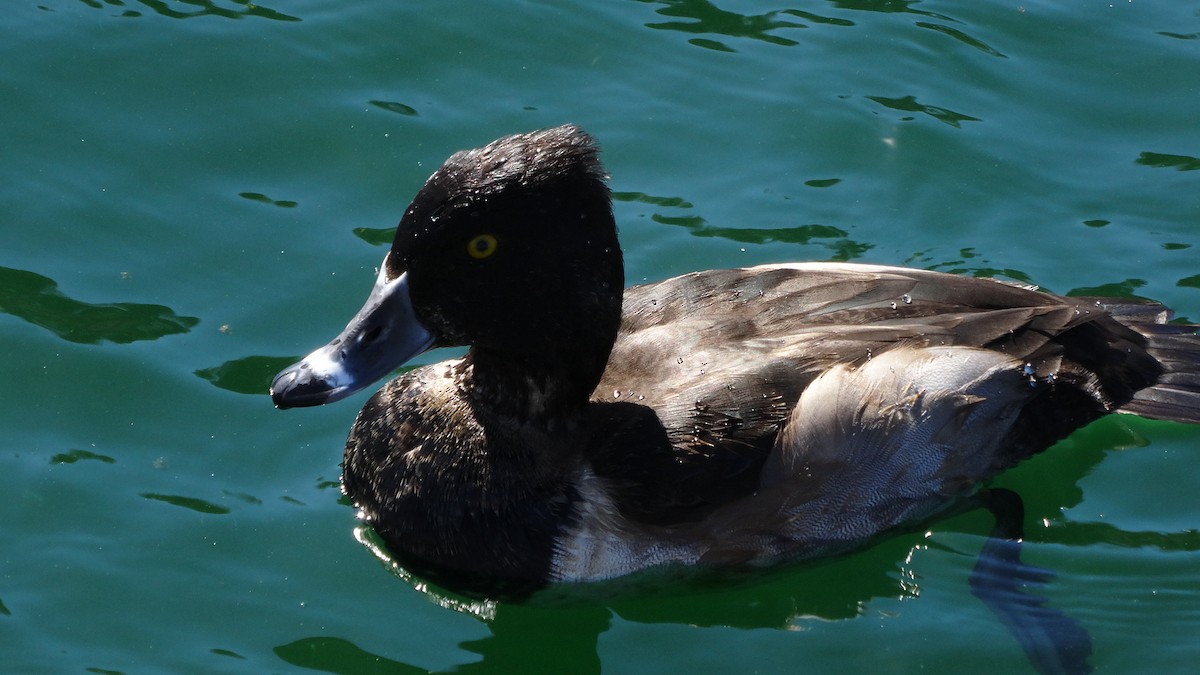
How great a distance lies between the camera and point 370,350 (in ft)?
18.5

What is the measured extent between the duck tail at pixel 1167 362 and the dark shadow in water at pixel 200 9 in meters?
4.73

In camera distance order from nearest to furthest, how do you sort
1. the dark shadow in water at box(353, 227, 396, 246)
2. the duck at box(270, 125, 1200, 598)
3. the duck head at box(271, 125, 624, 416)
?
1. the duck head at box(271, 125, 624, 416)
2. the duck at box(270, 125, 1200, 598)
3. the dark shadow in water at box(353, 227, 396, 246)

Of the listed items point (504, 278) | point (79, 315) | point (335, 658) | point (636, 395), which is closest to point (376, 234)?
point (79, 315)

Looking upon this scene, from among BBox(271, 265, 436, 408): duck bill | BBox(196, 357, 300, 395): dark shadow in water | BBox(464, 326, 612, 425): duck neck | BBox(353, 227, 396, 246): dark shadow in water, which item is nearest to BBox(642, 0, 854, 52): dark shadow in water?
BBox(353, 227, 396, 246): dark shadow in water

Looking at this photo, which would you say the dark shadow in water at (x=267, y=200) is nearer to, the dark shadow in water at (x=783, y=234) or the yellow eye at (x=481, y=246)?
the dark shadow in water at (x=783, y=234)

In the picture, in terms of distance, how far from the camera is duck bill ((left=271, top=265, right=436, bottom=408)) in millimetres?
5609

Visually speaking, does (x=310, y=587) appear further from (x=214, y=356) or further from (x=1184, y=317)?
(x=1184, y=317)

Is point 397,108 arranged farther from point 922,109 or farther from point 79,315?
point 922,109

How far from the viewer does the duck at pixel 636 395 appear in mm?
5551

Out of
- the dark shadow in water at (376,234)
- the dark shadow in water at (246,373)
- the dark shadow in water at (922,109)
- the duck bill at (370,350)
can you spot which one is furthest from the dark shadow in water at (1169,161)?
the dark shadow in water at (246,373)

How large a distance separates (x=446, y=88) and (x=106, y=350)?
8.21 feet

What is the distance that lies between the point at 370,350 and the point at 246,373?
1.18m

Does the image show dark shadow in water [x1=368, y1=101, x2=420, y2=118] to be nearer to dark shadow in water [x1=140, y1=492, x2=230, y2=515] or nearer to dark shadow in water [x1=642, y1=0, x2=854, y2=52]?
dark shadow in water [x1=642, y1=0, x2=854, y2=52]

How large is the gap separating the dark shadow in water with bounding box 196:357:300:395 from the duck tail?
3.57 metres
